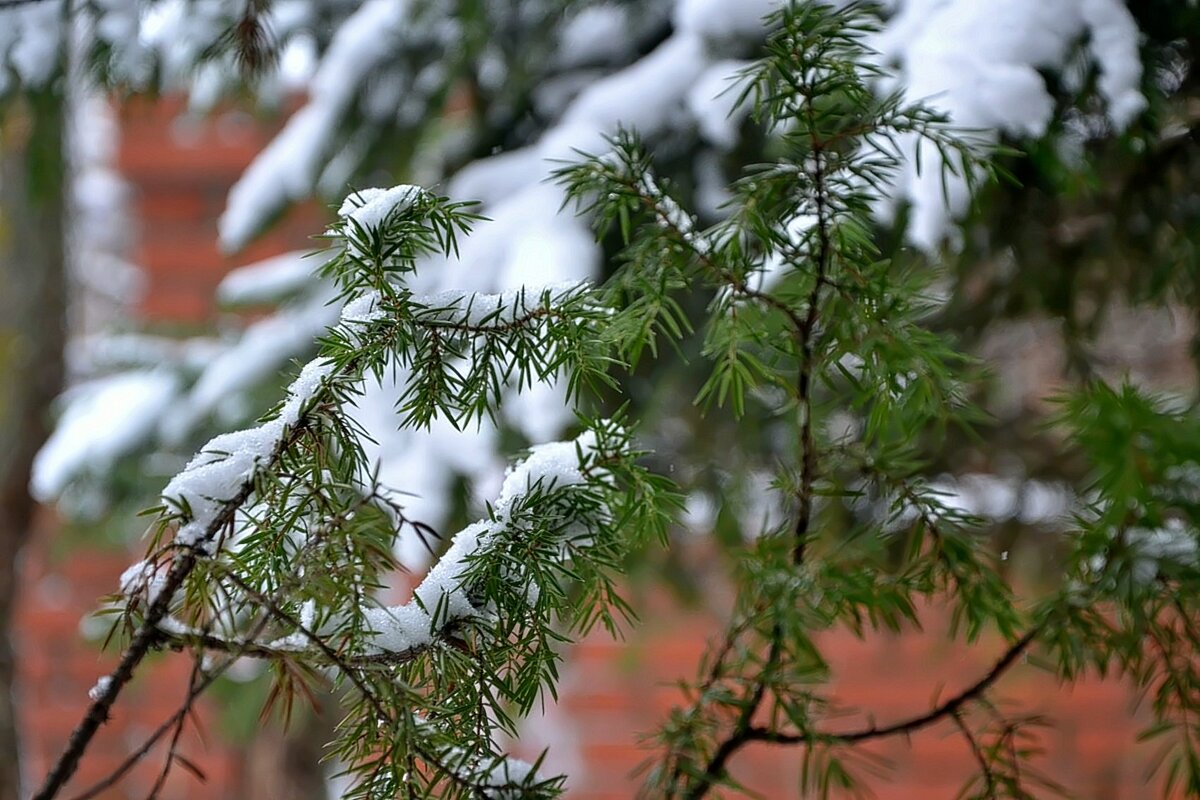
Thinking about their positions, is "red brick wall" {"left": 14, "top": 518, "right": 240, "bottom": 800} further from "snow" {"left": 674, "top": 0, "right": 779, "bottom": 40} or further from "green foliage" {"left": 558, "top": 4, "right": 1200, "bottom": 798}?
"green foliage" {"left": 558, "top": 4, "right": 1200, "bottom": 798}

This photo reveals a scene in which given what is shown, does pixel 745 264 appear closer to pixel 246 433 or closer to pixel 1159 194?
pixel 246 433

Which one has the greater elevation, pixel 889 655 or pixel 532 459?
pixel 889 655

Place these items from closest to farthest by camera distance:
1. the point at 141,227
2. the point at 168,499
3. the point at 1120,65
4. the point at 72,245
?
1. the point at 168,499
2. the point at 1120,65
3. the point at 72,245
4. the point at 141,227

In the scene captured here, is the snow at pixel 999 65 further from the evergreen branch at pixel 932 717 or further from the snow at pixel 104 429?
the snow at pixel 104 429

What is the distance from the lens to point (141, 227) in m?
3.44

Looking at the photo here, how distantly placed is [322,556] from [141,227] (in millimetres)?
3367

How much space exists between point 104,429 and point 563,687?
1.98m

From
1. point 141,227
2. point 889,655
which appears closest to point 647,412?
point 889,655

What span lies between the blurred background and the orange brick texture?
2.79 ft

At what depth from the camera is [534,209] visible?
110 centimetres

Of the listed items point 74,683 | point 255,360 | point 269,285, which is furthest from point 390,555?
point 74,683

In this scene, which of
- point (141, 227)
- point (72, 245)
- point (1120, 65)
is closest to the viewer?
point (1120, 65)

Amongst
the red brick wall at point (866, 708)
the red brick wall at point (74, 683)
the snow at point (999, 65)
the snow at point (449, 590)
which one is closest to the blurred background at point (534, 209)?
the snow at point (999, 65)

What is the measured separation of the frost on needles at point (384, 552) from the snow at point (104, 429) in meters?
1.13
